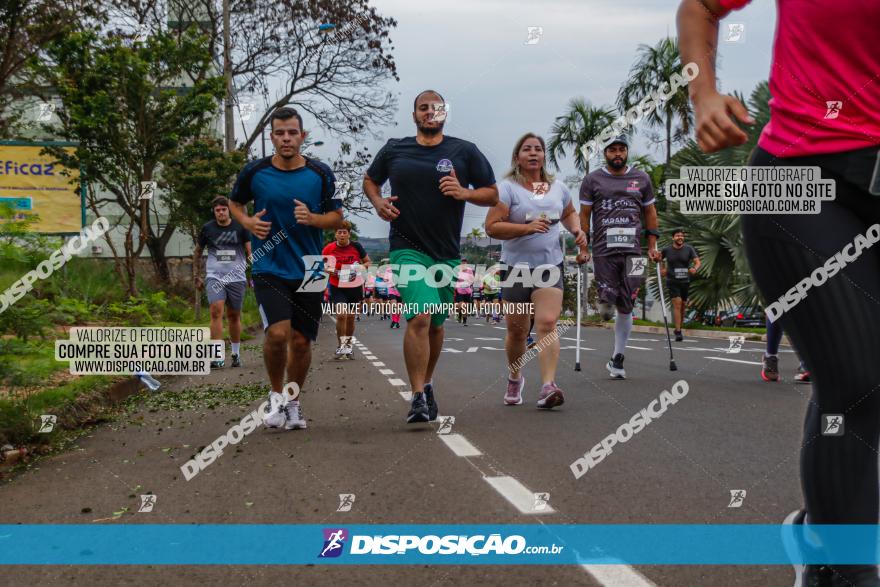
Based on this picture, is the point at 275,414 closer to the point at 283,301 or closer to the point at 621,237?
the point at 283,301

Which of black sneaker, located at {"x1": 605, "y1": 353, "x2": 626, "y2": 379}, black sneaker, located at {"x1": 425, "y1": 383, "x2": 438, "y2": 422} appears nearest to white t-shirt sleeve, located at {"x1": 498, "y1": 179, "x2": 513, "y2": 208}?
black sneaker, located at {"x1": 425, "y1": 383, "x2": 438, "y2": 422}

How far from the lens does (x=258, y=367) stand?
41.7ft

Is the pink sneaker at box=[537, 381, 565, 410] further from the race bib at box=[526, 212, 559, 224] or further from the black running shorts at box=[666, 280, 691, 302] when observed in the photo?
the black running shorts at box=[666, 280, 691, 302]

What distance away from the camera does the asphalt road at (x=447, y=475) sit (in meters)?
3.39

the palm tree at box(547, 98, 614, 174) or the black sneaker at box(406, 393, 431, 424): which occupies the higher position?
the palm tree at box(547, 98, 614, 174)

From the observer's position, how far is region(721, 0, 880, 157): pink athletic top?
2045mm

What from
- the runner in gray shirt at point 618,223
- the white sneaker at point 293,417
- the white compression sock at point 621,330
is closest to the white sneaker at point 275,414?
the white sneaker at point 293,417

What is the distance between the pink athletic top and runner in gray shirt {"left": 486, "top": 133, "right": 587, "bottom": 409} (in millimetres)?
5595

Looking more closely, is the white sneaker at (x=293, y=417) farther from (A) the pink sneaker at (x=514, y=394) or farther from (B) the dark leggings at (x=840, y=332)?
(B) the dark leggings at (x=840, y=332)

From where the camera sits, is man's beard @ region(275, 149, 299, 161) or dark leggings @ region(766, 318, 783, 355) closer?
man's beard @ region(275, 149, 299, 161)

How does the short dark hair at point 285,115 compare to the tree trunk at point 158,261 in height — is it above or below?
above

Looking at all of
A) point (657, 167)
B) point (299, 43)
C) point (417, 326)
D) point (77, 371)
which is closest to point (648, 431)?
point (417, 326)

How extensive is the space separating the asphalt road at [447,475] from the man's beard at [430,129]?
2.12 m

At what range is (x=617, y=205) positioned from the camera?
9.61 m
